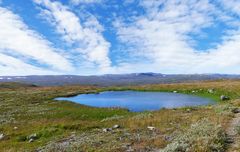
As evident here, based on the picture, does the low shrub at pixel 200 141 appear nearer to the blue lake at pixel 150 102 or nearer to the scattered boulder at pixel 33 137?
the scattered boulder at pixel 33 137

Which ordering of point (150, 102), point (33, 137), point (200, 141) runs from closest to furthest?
point (200, 141) → point (33, 137) → point (150, 102)

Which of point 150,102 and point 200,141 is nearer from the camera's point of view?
point 200,141

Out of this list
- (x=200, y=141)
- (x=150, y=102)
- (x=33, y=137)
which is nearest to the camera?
(x=200, y=141)

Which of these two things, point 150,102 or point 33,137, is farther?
point 150,102

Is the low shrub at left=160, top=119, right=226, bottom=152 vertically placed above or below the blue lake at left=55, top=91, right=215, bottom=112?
above

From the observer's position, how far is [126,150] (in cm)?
2298

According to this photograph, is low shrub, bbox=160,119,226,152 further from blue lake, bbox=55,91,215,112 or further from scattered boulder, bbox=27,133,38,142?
blue lake, bbox=55,91,215,112

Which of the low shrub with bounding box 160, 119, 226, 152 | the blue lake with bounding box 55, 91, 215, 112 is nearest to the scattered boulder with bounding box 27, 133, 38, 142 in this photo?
the low shrub with bounding box 160, 119, 226, 152

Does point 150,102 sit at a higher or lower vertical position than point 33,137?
higher

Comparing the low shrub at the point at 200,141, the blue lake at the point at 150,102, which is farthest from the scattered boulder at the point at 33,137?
the blue lake at the point at 150,102

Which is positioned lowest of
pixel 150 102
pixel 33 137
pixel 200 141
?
pixel 33 137

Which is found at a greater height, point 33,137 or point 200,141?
point 200,141

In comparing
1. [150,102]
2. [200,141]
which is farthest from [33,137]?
[150,102]

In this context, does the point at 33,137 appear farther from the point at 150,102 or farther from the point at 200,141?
the point at 150,102
